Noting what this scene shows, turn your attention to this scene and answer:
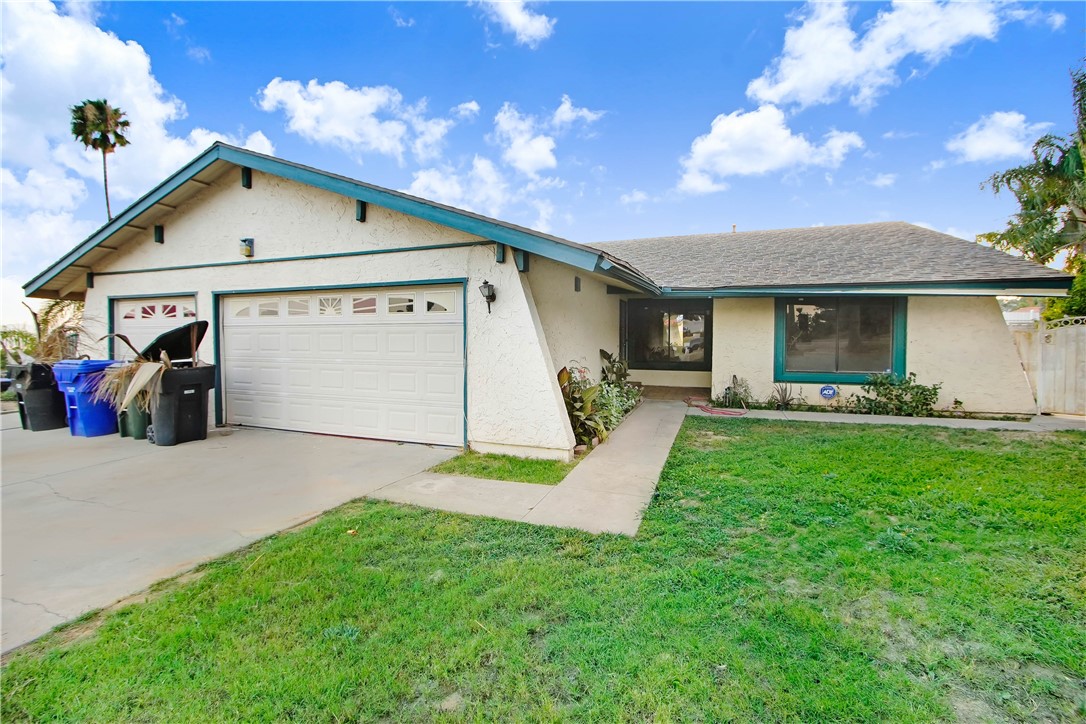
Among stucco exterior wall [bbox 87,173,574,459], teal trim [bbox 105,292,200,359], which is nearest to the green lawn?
stucco exterior wall [bbox 87,173,574,459]

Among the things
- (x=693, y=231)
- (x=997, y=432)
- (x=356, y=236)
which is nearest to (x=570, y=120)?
(x=693, y=231)

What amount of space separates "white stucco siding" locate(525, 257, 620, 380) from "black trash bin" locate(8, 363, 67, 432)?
8.65 metres

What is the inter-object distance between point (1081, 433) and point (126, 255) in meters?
16.7

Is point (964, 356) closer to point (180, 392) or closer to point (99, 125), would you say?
point (180, 392)

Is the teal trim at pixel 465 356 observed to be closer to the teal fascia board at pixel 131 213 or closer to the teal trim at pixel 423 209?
the teal trim at pixel 423 209

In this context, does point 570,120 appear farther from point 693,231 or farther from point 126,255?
point 126,255

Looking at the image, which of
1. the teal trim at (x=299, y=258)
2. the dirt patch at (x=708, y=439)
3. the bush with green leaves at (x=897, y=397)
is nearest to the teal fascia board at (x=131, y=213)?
the teal trim at (x=299, y=258)

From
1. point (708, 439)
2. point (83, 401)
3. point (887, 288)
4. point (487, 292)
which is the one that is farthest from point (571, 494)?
point (83, 401)

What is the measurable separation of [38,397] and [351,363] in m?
5.83

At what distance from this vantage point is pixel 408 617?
2.63 meters

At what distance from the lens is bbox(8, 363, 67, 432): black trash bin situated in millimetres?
8141

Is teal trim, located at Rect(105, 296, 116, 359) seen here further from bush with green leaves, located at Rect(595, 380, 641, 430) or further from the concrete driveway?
bush with green leaves, located at Rect(595, 380, 641, 430)

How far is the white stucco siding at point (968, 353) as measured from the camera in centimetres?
879

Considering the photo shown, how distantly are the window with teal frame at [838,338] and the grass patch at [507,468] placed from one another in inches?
258
